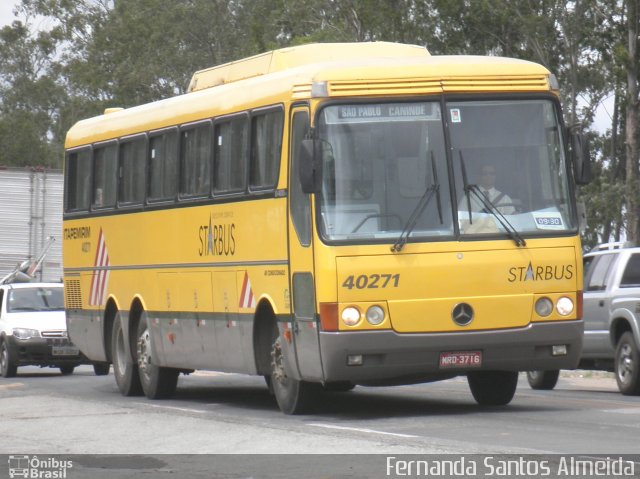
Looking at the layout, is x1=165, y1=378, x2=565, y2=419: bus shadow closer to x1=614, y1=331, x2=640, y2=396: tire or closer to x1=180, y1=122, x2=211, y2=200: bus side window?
x1=614, y1=331, x2=640, y2=396: tire

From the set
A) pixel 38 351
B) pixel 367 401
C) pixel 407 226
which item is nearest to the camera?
pixel 407 226

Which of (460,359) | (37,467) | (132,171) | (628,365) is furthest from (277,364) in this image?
(628,365)

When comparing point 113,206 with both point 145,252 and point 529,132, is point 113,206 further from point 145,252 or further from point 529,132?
point 529,132

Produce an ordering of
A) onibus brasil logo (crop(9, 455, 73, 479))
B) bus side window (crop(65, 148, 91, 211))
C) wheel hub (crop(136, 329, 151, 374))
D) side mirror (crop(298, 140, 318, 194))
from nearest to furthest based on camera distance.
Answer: onibus brasil logo (crop(9, 455, 73, 479))
side mirror (crop(298, 140, 318, 194))
wheel hub (crop(136, 329, 151, 374))
bus side window (crop(65, 148, 91, 211))

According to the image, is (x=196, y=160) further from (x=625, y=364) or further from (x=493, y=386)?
(x=625, y=364)

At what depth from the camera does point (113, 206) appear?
21.0 meters

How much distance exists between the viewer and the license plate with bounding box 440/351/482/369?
14578mm

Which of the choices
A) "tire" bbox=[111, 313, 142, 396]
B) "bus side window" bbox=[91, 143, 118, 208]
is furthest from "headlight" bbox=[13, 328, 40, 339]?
"tire" bbox=[111, 313, 142, 396]

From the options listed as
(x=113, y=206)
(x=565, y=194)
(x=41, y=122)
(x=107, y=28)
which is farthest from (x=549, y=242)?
(x=41, y=122)

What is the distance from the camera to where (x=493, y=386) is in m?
16.5

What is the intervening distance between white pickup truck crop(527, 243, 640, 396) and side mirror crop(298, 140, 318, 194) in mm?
6521

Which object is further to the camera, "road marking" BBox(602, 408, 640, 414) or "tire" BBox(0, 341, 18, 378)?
"tire" BBox(0, 341, 18, 378)

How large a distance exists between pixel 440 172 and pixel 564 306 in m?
1.69

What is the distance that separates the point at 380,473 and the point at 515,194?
5.06 meters
